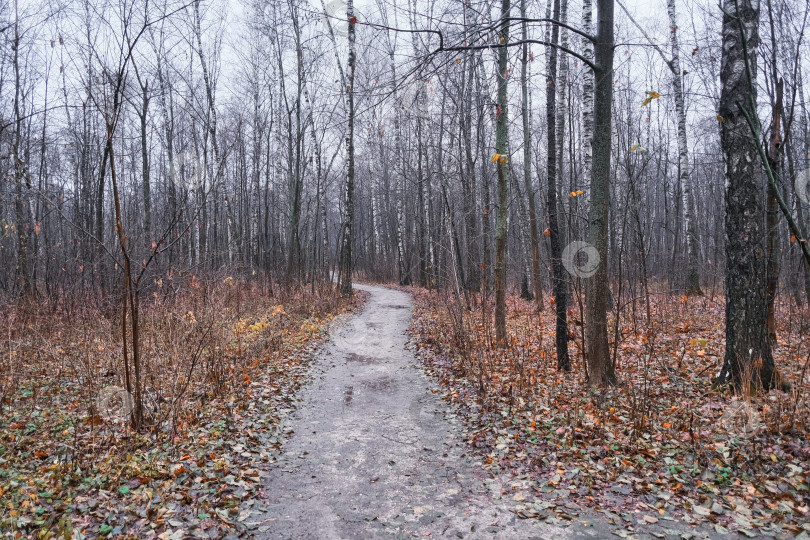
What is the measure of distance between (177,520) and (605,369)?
5.05 metres

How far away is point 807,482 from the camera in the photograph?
336 centimetres

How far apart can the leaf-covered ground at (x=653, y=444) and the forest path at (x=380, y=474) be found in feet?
0.98

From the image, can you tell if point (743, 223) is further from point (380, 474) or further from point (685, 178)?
point (685, 178)

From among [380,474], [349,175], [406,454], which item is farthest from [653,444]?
[349,175]

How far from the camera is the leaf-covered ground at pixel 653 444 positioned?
3.30 metres

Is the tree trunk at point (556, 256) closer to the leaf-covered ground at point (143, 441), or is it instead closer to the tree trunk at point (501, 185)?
the tree trunk at point (501, 185)

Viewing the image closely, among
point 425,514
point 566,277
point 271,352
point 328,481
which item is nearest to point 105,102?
point 328,481

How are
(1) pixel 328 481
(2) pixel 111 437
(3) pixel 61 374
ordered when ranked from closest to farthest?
(1) pixel 328 481, (2) pixel 111 437, (3) pixel 61 374

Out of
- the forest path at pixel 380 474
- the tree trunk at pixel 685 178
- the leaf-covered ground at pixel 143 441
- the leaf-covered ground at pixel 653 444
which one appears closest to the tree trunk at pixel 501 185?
the leaf-covered ground at pixel 653 444

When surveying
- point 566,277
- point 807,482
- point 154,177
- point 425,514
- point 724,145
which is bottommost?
point 425,514

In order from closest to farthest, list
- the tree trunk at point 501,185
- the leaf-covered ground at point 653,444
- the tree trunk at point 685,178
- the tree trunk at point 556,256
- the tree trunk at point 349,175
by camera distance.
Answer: the leaf-covered ground at point 653,444 < the tree trunk at point 556,256 < the tree trunk at point 501,185 < the tree trunk at point 685,178 < the tree trunk at point 349,175

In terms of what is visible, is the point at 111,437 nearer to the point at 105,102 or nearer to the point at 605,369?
the point at 105,102

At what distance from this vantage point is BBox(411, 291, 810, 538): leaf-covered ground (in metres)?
3.30

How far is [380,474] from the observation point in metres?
4.22
